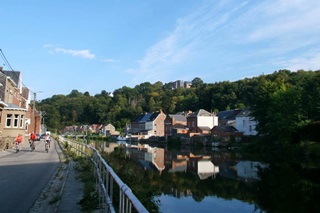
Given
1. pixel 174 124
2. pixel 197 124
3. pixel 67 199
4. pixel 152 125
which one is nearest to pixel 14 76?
pixel 67 199

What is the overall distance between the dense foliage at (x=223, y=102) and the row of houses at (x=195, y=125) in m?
5.46

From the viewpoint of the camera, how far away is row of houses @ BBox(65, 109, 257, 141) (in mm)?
65750

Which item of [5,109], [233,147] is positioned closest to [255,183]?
[5,109]

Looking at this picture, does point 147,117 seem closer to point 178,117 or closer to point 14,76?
point 178,117

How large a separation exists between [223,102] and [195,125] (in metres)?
29.2

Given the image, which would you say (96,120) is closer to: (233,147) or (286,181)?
(233,147)

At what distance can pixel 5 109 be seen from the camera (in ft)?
107

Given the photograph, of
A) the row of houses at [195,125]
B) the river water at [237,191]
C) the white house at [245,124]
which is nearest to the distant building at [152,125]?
the row of houses at [195,125]

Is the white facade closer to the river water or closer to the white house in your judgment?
the white house

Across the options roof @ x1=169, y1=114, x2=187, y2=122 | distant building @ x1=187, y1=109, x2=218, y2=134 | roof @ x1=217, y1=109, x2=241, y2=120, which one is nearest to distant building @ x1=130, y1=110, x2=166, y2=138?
roof @ x1=169, y1=114, x2=187, y2=122

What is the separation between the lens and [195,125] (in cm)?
8106

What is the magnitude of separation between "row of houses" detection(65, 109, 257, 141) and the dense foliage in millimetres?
5455

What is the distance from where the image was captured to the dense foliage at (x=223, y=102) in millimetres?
44500

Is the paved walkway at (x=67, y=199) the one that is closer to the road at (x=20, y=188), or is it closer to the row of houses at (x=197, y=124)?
the road at (x=20, y=188)
